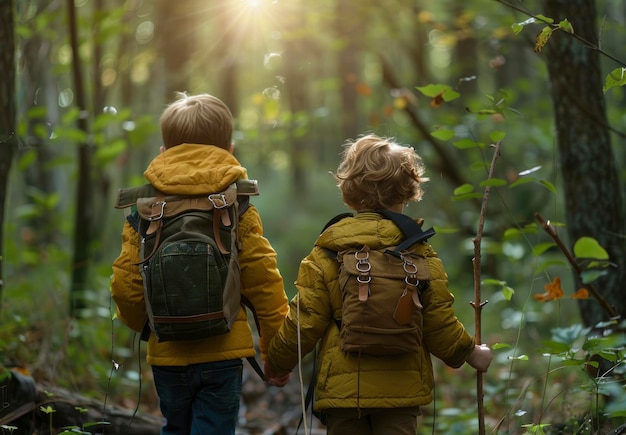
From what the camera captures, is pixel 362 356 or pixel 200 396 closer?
pixel 362 356

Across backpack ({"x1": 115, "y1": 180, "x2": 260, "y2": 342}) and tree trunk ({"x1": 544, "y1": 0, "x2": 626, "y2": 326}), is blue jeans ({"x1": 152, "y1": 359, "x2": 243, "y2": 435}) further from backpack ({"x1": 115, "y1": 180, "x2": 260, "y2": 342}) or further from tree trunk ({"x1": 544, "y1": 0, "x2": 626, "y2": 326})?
tree trunk ({"x1": 544, "y1": 0, "x2": 626, "y2": 326})

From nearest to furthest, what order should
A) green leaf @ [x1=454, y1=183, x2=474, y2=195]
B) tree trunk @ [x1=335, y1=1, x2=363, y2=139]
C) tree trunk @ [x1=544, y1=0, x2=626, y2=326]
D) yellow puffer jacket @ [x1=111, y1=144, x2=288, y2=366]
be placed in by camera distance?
yellow puffer jacket @ [x1=111, y1=144, x2=288, y2=366]
green leaf @ [x1=454, y1=183, x2=474, y2=195]
tree trunk @ [x1=544, y1=0, x2=626, y2=326]
tree trunk @ [x1=335, y1=1, x2=363, y2=139]

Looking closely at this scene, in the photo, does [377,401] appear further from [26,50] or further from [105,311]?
[26,50]

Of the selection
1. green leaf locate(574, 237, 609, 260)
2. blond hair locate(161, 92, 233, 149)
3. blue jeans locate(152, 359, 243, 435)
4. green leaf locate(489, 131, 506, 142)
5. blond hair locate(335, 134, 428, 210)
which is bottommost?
blue jeans locate(152, 359, 243, 435)

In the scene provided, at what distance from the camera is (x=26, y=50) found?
6859 mm

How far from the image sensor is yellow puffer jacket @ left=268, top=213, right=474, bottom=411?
2.73m

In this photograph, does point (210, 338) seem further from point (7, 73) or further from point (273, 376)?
point (7, 73)

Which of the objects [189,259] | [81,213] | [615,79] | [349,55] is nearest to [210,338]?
[189,259]

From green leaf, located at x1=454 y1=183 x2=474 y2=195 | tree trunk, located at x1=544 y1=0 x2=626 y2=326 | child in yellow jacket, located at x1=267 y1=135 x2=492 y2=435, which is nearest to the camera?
child in yellow jacket, located at x1=267 y1=135 x2=492 y2=435

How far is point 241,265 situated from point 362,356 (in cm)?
70

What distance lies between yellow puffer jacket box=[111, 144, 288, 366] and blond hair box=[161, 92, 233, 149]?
8 centimetres

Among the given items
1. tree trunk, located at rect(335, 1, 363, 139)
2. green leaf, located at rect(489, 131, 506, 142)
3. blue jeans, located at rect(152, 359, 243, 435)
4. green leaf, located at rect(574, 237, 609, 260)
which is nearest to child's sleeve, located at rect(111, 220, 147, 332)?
blue jeans, located at rect(152, 359, 243, 435)

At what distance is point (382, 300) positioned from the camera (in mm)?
2645

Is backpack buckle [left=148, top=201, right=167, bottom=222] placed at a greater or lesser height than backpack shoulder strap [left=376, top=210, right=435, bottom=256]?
greater
